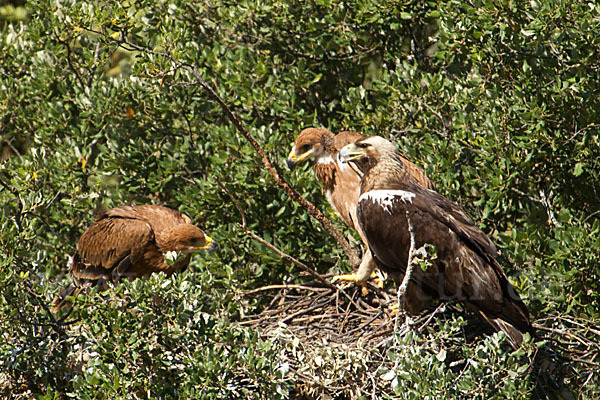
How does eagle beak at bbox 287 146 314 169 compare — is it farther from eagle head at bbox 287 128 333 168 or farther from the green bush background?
the green bush background

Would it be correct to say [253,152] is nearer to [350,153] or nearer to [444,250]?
[350,153]

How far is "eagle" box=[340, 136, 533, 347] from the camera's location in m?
4.88

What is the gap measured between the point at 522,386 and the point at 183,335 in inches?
75.3

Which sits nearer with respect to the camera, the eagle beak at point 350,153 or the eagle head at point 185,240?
the eagle beak at point 350,153

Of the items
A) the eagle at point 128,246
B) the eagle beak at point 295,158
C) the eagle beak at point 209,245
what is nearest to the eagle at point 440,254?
the eagle beak at point 295,158

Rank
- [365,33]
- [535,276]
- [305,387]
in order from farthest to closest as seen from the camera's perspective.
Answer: [365,33] < [535,276] < [305,387]

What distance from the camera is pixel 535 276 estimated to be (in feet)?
17.3

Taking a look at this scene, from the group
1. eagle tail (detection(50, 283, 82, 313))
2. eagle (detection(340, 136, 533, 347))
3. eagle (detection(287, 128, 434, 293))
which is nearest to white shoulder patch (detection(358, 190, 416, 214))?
eagle (detection(340, 136, 533, 347))

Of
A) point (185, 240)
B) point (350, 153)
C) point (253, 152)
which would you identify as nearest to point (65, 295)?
point (185, 240)

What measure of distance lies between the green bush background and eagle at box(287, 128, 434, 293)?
147 millimetres

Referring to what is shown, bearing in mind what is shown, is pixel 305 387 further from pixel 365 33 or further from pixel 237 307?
pixel 365 33

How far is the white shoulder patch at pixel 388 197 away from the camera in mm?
5074

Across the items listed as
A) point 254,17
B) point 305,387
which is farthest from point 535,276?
point 254,17

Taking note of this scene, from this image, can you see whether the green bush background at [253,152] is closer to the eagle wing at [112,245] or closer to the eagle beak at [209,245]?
the eagle beak at [209,245]
